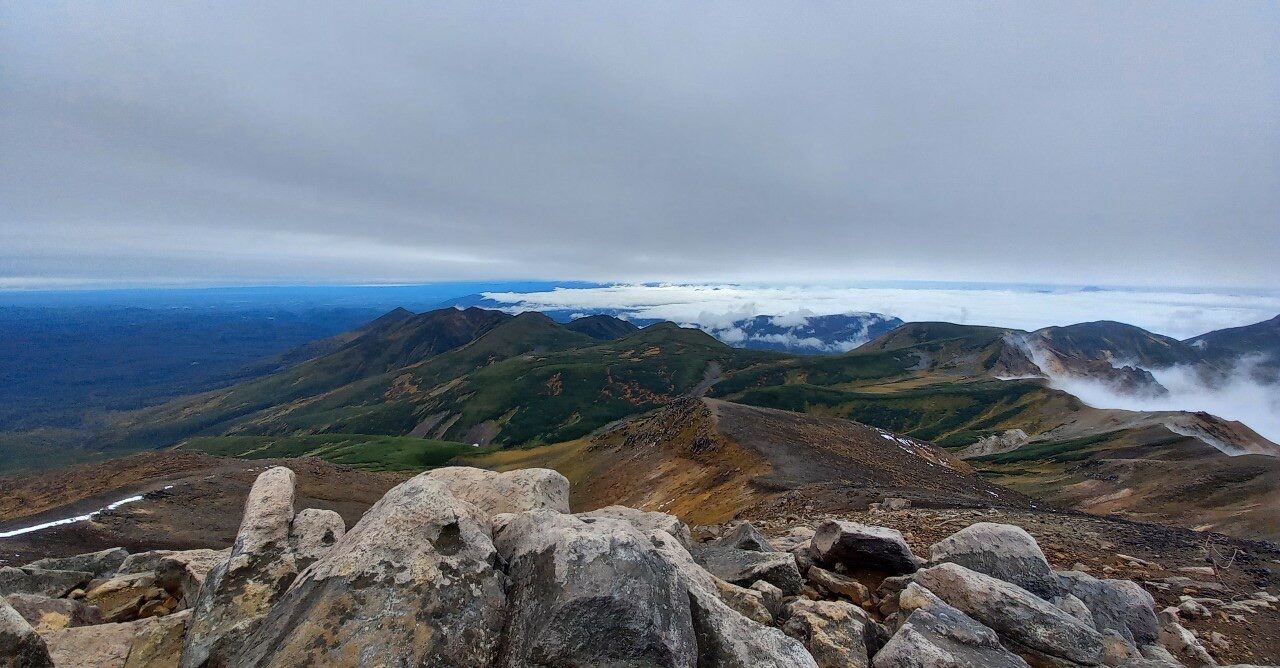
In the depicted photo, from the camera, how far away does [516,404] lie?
196750mm

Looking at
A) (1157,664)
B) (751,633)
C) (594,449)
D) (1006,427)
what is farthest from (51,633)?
(1006,427)

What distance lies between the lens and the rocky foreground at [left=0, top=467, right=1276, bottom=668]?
7336 mm

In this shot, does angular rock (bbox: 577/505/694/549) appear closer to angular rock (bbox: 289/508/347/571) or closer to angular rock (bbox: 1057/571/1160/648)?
angular rock (bbox: 289/508/347/571)

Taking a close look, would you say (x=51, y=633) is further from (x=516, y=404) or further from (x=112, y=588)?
(x=516, y=404)

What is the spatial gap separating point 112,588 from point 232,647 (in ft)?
28.4

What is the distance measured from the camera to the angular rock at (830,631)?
29.4ft

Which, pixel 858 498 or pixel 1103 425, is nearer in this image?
pixel 858 498

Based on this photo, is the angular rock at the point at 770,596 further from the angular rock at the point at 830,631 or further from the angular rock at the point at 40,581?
the angular rock at the point at 40,581

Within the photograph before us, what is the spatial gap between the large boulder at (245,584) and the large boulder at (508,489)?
3.47 metres

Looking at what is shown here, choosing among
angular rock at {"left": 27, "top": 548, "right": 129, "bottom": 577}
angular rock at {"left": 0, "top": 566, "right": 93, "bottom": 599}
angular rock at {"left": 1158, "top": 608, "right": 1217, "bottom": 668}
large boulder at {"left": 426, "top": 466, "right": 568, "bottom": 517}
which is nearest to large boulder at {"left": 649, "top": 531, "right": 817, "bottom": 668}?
large boulder at {"left": 426, "top": 466, "right": 568, "bottom": 517}

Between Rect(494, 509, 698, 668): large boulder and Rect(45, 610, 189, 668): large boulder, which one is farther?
Rect(45, 610, 189, 668): large boulder

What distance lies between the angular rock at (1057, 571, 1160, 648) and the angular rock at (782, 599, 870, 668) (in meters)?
6.82

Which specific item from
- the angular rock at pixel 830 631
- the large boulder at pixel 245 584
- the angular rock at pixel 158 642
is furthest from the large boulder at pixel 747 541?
the angular rock at pixel 158 642

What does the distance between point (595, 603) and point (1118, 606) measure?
13.8 m
